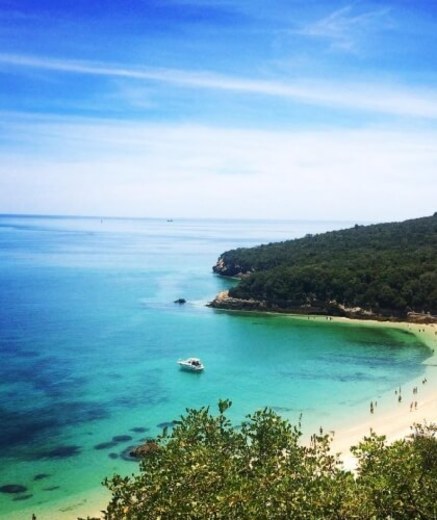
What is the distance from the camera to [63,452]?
38688mm

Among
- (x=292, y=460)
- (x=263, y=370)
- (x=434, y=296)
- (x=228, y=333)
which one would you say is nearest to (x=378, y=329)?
(x=434, y=296)

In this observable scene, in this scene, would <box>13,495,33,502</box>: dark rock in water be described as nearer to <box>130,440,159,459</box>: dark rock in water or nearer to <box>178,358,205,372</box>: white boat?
<box>130,440,159,459</box>: dark rock in water

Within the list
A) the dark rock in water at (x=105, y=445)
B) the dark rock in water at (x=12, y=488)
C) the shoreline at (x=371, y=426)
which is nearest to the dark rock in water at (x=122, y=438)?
the dark rock in water at (x=105, y=445)

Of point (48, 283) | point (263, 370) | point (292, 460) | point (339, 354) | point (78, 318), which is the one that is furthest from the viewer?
point (48, 283)

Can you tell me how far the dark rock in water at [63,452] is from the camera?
3800 centimetres

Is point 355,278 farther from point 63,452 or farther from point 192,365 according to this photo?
point 63,452

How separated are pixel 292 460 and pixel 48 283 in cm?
10775

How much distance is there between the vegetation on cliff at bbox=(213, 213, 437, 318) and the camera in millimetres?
85875

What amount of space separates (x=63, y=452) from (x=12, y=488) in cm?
557

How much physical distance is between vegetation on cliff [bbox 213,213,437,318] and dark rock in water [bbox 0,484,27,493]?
63853 millimetres

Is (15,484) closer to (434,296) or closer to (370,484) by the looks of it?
Answer: (370,484)

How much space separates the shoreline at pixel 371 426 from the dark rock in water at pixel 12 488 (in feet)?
8.26

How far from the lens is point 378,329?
80312 millimetres

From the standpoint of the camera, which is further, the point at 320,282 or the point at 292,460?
the point at 320,282
